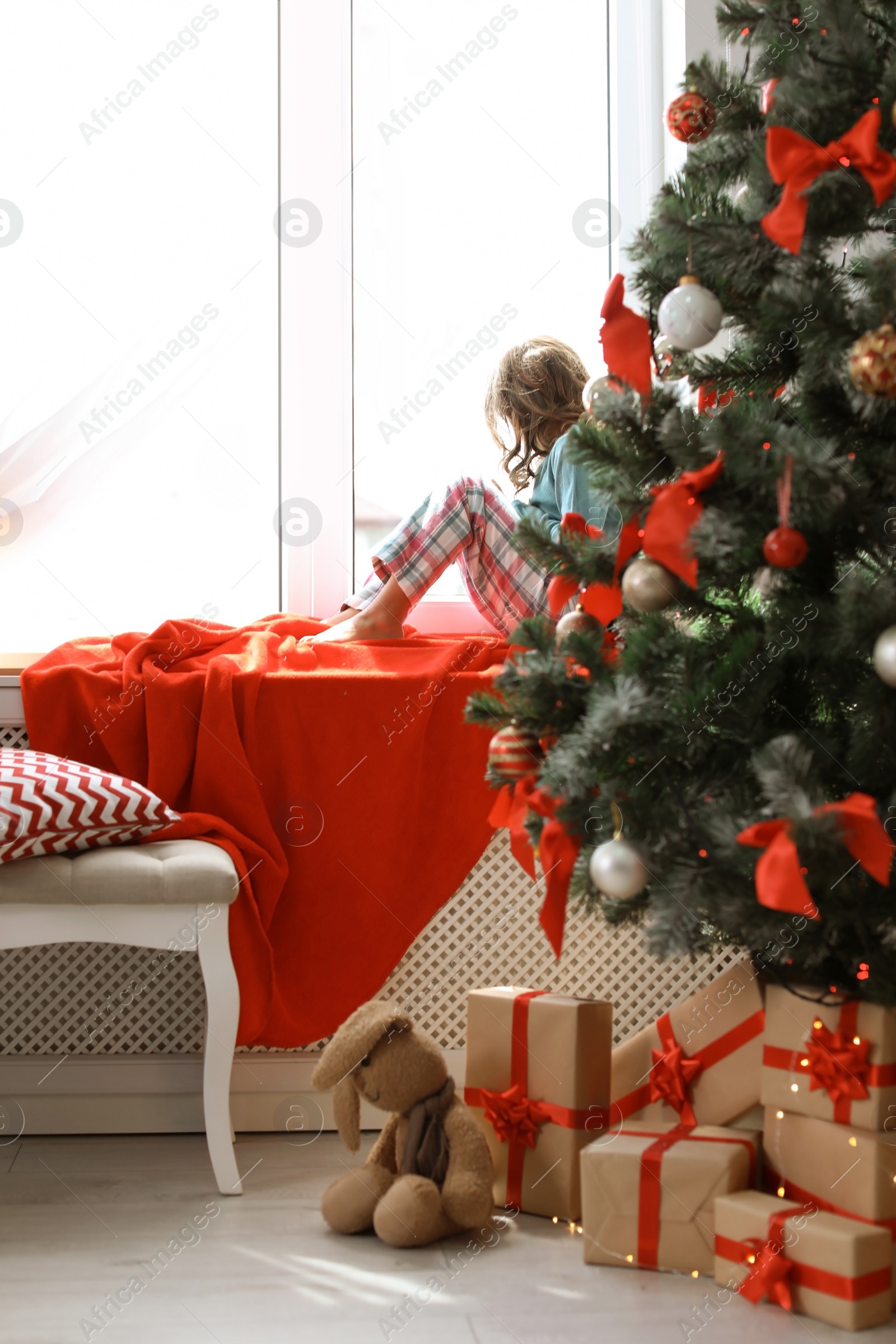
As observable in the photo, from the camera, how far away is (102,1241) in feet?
4.78

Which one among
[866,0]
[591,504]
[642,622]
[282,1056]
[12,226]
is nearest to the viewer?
[866,0]

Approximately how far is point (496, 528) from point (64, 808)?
932 millimetres

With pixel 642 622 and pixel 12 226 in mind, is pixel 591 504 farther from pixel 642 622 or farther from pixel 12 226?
Answer: pixel 12 226

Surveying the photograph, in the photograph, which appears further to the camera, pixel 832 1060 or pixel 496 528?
pixel 496 528

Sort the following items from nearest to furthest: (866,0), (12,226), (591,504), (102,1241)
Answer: (866,0), (102,1241), (591,504), (12,226)

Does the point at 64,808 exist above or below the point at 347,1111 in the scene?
above

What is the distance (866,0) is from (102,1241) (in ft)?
5.65

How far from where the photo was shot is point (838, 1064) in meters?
1.28

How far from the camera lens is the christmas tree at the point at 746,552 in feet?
3.73

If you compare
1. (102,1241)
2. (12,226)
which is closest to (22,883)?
(102,1241)

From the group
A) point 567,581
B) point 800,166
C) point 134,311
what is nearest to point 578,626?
point 567,581

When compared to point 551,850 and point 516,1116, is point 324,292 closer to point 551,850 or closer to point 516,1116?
point 551,850

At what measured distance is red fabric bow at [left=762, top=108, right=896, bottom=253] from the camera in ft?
3.55

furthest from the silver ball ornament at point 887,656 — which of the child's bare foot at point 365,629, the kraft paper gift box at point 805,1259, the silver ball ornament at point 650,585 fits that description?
the child's bare foot at point 365,629
